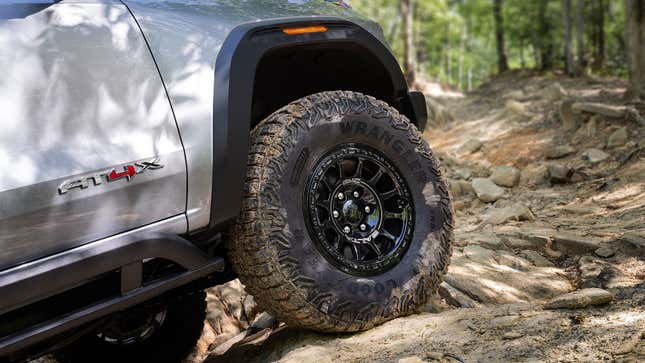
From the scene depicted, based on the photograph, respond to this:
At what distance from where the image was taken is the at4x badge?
7.07 ft

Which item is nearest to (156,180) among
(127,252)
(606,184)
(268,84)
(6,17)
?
(127,252)

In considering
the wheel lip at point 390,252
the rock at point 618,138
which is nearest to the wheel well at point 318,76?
the wheel lip at point 390,252

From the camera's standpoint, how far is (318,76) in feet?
11.1

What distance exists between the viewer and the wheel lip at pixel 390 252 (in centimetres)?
281

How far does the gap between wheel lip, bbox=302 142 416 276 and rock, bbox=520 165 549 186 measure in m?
4.22

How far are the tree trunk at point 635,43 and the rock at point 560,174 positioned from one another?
A: 9.14 feet

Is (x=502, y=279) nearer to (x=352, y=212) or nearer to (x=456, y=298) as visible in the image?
(x=456, y=298)

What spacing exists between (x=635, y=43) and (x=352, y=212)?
768 centimetres

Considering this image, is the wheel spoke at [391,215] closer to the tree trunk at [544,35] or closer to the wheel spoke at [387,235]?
the wheel spoke at [387,235]

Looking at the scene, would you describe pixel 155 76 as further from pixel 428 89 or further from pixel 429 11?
pixel 429 11

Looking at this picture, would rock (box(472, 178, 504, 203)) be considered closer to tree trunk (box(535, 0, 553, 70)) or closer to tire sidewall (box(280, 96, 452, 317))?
tire sidewall (box(280, 96, 452, 317))

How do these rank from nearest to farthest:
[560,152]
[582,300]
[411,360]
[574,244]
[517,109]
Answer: [411,360] < [582,300] < [574,244] < [560,152] < [517,109]

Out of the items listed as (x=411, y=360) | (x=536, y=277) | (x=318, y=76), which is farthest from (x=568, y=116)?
(x=411, y=360)

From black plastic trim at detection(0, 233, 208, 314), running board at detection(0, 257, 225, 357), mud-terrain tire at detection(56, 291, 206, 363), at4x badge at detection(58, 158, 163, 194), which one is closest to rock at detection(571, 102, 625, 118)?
mud-terrain tire at detection(56, 291, 206, 363)
